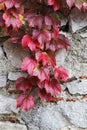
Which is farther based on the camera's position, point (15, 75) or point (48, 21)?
point (15, 75)

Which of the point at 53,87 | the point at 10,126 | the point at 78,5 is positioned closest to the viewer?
the point at 78,5

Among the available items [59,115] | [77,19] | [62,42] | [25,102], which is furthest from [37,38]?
[59,115]

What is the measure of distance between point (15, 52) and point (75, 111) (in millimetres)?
488

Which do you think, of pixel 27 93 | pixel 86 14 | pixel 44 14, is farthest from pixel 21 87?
pixel 86 14

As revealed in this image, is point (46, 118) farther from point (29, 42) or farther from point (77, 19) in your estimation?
point (77, 19)

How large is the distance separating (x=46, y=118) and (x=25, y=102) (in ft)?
0.56

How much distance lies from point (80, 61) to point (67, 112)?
1.00 feet

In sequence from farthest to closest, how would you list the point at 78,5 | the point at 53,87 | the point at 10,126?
1. the point at 10,126
2. the point at 53,87
3. the point at 78,5

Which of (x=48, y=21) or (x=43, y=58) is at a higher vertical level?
(x=48, y=21)

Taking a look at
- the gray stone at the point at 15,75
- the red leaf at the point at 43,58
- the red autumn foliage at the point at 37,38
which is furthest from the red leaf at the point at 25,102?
the red leaf at the point at 43,58

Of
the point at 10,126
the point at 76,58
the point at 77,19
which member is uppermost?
the point at 77,19

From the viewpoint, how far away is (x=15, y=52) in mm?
1463

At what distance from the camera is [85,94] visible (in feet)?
4.96

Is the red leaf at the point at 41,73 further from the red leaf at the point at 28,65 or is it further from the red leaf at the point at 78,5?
the red leaf at the point at 78,5
